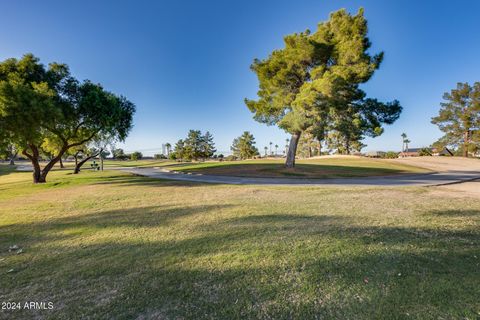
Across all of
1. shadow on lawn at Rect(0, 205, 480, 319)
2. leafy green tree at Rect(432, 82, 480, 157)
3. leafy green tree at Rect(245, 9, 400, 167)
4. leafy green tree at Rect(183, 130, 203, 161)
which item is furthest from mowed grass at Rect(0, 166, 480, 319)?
leafy green tree at Rect(183, 130, 203, 161)

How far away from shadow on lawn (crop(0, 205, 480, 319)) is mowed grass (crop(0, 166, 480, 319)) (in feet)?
0.05

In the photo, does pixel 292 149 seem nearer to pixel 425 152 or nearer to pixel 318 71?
pixel 318 71

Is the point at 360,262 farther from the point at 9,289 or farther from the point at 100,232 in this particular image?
the point at 100,232

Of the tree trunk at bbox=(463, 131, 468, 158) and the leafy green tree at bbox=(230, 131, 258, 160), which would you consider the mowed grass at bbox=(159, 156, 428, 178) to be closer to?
the tree trunk at bbox=(463, 131, 468, 158)

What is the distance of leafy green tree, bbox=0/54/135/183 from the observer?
36.6 ft

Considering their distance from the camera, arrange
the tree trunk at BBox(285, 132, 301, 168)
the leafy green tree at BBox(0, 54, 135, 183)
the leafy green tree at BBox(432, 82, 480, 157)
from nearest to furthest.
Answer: the leafy green tree at BBox(0, 54, 135, 183) < the tree trunk at BBox(285, 132, 301, 168) < the leafy green tree at BBox(432, 82, 480, 157)

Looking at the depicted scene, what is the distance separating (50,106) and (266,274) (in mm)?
14676

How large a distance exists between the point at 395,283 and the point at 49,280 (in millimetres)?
4204

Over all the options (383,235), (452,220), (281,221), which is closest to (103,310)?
(281,221)

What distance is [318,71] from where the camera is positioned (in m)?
14.5

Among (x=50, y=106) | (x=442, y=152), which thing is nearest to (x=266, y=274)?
(x=50, y=106)

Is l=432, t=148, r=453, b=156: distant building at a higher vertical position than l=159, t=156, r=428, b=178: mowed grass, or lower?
higher

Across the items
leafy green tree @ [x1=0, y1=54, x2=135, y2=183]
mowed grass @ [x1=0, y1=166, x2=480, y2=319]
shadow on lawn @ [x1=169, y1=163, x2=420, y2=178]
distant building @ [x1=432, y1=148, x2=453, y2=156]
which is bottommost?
mowed grass @ [x1=0, y1=166, x2=480, y2=319]

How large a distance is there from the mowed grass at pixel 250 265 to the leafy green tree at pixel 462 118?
136 ft
